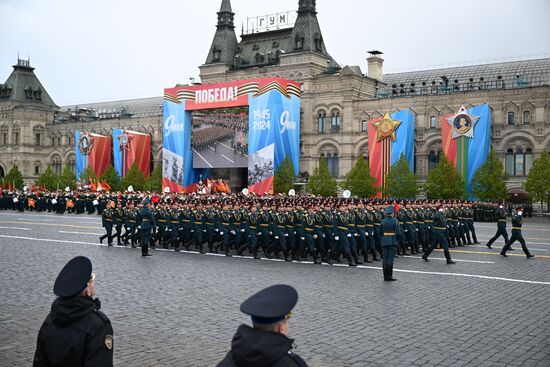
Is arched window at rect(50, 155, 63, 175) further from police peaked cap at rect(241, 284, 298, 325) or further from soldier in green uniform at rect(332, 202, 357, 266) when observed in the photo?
police peaked cap at rect(241, 284, 298, 325)

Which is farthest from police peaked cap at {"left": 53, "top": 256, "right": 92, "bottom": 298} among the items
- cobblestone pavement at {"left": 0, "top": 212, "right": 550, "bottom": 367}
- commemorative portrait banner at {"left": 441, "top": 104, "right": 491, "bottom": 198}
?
commemorative portrait banner at {"left": 441, "top": 104, "right": 491, "bottom": 198}

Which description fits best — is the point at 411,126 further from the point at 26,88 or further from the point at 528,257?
the point at 26,88

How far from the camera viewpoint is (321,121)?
56219mm

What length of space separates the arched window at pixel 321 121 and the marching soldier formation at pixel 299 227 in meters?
33.7

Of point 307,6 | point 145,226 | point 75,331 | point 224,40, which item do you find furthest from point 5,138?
point 75,331

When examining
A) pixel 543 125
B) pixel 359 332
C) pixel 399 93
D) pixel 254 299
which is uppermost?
pixel 399 93

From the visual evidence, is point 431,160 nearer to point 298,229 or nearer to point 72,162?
point 298,229

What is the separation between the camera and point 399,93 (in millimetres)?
57031

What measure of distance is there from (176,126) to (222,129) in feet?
16.5

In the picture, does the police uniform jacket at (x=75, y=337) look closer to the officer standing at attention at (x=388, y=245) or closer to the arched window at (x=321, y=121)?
the officer standing at attention at (x=388, y=245)

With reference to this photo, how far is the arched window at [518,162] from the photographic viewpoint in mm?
45906

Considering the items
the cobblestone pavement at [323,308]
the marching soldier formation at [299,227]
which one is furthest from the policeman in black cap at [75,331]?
the marching soldier formation at [299,227]

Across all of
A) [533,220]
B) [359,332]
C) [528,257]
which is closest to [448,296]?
[359,332]

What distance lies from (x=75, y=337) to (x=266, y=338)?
143cm
